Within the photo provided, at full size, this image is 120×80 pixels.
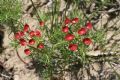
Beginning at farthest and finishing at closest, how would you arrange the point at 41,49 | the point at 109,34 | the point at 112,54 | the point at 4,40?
the point at 4,40 < the point at 109,34 < the point at 112,54 < the point at 41,49

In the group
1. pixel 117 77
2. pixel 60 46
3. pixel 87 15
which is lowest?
pixel 117 77

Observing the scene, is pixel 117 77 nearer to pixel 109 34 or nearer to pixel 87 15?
pixel 109 34

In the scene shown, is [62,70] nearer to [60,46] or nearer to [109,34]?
[60,46]

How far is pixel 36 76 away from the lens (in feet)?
14.5

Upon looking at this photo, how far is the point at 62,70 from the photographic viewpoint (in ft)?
13.9

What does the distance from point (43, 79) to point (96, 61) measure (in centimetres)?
84

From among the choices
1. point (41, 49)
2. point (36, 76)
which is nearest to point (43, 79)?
point (36, 76)

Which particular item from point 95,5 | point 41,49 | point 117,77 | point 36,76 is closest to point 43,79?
point 36,76

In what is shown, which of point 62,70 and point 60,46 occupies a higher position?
point 60,46

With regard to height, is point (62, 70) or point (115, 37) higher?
point (115, 37)

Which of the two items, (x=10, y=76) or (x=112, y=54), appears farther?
(x=10, y=76)

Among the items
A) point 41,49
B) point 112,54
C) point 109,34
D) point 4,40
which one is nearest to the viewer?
point 41,49

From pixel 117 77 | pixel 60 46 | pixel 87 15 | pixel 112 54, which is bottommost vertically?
pixel 117 77

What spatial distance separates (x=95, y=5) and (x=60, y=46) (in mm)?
1261
